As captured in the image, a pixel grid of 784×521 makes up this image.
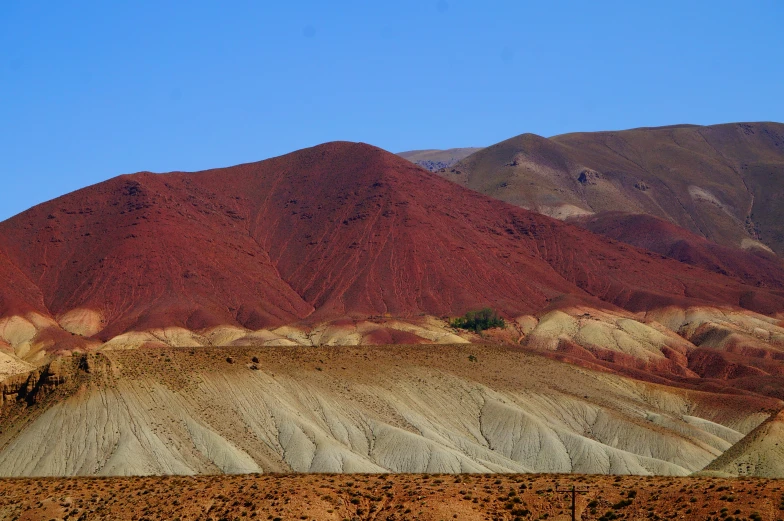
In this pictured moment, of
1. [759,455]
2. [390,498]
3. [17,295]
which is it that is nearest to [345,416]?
[759,455]

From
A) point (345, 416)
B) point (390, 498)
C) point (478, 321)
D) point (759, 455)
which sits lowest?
point (759, 455)

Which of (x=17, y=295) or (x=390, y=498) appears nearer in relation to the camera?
(x=390, y=498)

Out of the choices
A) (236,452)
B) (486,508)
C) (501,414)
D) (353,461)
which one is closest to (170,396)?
(236,452)

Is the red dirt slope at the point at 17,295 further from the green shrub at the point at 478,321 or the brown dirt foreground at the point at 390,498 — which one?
the brown dirt foreground at the point at 390,498

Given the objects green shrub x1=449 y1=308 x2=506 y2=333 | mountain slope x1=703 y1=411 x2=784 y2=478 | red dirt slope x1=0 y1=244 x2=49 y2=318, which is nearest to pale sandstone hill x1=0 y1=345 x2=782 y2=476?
mountain slope x1=703 y1=411 x2=784 y2=478

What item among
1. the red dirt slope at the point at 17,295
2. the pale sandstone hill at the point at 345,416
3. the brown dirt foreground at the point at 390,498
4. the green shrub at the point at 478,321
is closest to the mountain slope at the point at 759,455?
the brown dirt foreground at the point at 390,498

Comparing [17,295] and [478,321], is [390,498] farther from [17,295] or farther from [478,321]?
[17,295]

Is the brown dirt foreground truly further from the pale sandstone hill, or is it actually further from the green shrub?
the green shrub
